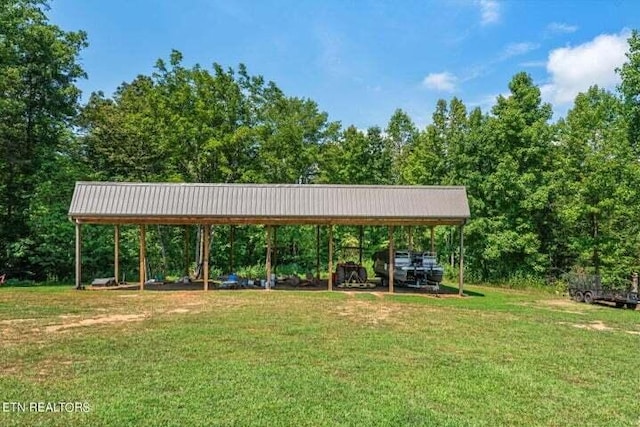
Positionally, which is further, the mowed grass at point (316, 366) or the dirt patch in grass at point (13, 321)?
the dirt patch in grass at point (13, 321)

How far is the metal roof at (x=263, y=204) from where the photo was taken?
50.3ft

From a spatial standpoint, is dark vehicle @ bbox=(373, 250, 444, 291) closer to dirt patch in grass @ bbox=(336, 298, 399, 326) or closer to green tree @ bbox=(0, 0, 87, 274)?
dirt patch in grass @ bbox=(336, 298, 399, 326)

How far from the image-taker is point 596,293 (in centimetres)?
1434

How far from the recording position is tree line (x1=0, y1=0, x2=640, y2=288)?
733 inches

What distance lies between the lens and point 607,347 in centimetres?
787

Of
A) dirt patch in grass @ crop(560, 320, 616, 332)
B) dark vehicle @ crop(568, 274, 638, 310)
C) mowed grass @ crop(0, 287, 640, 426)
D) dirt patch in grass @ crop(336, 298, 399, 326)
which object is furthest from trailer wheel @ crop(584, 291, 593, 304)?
dirt patch in grass @ crop(336, 298, 399, 326)

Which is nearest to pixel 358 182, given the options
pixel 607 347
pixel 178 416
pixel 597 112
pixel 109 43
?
pixel 597 112

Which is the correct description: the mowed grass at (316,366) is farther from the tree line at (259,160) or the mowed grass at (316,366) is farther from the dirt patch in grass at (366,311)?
A: the tree line at (259,160)

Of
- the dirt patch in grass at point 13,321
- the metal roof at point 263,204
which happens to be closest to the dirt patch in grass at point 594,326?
the metal roof at point 263,204

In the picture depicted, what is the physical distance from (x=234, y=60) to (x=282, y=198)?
35.5 ft

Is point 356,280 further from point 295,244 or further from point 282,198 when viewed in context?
point 295,244

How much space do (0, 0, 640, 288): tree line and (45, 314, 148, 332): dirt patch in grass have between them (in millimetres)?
10393

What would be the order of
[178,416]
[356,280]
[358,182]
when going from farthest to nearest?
1. [358,182]
2. [356,280]
3. [178,416]

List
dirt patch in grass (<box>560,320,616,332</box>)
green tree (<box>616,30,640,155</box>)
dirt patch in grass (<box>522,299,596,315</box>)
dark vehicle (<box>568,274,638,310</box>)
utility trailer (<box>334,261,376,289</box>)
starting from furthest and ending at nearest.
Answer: green tree (<box>616,30,640,155</box>), utility trailer (<box>334,261,376,289</box>), dark vehicle (<box>568,274,638,310</box>), dirt patch in grass (<box>522,299,596,315</box>), dirt patch in grass (<box>560,320,616,332</box>)
